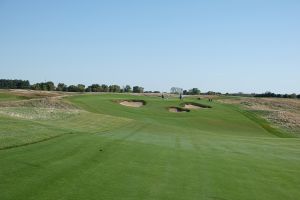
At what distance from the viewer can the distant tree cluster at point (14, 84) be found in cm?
17414

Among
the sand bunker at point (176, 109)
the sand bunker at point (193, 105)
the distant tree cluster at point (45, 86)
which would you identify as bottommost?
the sand bunker at point (176, 109)

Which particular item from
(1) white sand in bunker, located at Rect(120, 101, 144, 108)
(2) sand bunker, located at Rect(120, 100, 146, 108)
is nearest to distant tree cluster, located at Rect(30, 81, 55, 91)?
(2) sand bunker, located at Rect(120, 100, 146, 108)

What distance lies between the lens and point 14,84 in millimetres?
184875

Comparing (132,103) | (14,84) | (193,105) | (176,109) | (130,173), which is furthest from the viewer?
(14,84)

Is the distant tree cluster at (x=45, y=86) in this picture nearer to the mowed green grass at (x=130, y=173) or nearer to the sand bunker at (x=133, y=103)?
the sand bunker at (x=133, y=103)

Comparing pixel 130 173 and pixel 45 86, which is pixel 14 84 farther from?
pixel 130 173

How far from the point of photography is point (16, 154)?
46.7 feet

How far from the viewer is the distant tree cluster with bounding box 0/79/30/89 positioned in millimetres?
174137

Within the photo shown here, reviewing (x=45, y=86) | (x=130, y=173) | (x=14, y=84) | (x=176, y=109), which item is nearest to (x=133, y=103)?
(x=176, y=109)

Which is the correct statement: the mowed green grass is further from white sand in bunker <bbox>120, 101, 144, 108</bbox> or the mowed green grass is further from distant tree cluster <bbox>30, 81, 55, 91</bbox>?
distant tree cluster <bbox>30, 81, 55, 91</bbox>

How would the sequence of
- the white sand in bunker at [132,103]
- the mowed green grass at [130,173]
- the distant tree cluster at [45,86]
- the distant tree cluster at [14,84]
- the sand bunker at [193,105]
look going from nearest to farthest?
the mowed green grass at [130,173], the white sand in bunker at [132,103], the sand bunker at [193,105], the distant tree cluster at [45,86], the distant tree cluster at [14,84]

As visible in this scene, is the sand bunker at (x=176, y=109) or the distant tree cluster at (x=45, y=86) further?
the distant tree cluster at (x=45, y=86)

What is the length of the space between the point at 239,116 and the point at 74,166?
48366mm

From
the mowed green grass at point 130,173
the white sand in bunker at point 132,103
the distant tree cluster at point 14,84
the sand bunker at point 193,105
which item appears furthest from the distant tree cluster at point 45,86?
the mowed green grass at point 130,173
